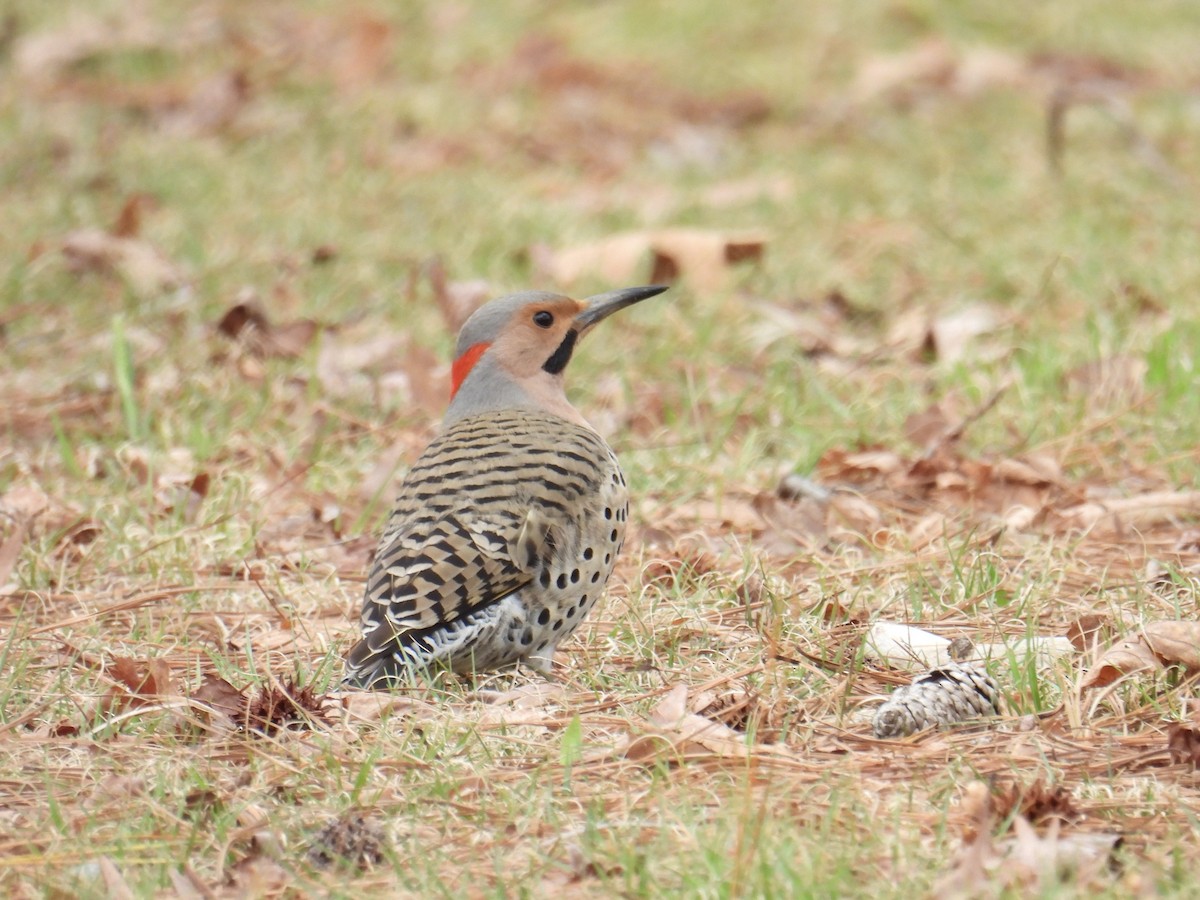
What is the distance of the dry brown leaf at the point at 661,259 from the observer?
293 inches

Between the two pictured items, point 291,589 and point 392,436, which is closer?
point 291,589

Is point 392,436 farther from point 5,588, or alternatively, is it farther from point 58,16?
point 58,16

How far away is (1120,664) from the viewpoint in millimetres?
3658

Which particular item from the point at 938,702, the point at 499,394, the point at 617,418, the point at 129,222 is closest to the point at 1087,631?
the point at 938,702

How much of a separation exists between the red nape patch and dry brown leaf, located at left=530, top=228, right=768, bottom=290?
2829 millimetres

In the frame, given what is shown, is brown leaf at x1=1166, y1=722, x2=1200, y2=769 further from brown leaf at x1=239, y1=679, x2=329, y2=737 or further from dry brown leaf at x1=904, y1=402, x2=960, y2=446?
dry brown leaf at x1=904, y1=402, x2=960, y2=446

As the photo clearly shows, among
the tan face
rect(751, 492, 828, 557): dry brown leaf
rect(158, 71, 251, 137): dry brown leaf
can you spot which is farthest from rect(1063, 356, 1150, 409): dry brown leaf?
rect(158, 71, 251, 137): dry brown leaf

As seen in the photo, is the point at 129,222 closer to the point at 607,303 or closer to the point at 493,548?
the point at 607,303

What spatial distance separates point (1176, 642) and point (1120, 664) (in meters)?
0.13

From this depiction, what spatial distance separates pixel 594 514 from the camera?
13.3ft

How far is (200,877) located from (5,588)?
6.26 ft

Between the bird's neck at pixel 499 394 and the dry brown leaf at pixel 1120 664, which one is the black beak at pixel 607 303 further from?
the dry brown leaf at pixel 1120 664

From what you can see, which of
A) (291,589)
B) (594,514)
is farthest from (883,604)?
(291,589)

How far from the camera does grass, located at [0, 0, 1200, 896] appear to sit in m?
3.15
